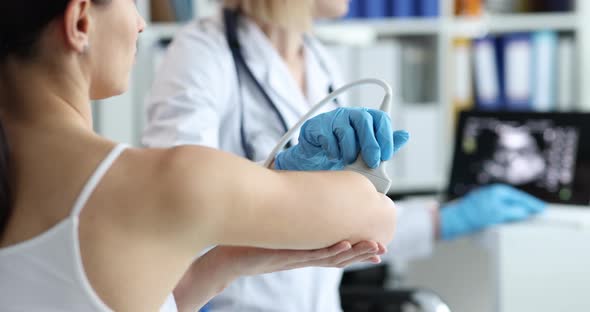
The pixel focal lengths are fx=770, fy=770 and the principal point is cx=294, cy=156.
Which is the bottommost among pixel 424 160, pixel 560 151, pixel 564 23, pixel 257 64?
pixel 424 160

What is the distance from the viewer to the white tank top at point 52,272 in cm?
76

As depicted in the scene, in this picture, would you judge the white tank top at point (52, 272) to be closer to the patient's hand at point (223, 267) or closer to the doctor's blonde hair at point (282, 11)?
the patient's hand at point (223, 267)

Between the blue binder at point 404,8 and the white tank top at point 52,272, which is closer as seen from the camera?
the white tank top at point 52,272

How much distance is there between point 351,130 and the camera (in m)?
1.02

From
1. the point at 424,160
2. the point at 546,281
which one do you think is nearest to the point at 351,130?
the point at 546,281

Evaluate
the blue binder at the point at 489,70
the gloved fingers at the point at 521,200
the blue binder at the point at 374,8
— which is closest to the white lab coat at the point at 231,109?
the gloved fingers at the point at 521,200

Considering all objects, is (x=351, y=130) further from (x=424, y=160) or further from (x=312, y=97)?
(x=424, y=160)

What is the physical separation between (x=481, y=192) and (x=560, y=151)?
0.31m

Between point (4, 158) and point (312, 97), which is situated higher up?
point (4, 158)

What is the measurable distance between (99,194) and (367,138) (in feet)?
1.23

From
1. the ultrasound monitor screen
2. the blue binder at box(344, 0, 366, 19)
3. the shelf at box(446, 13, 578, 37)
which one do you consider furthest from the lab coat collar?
the shelf at box(446, 13, 578, 37)

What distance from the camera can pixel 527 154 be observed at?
2.39m

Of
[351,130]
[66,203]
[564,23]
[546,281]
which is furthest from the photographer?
[564,23]

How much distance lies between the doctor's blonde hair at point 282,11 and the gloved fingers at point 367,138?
26.6 inches
